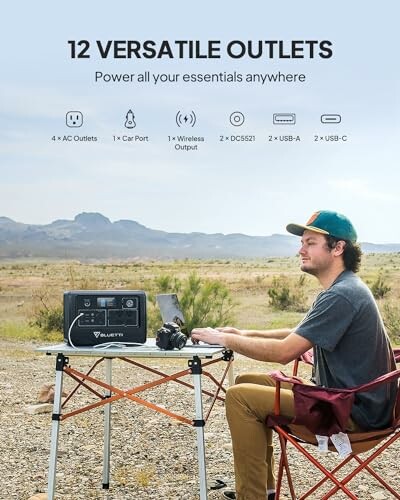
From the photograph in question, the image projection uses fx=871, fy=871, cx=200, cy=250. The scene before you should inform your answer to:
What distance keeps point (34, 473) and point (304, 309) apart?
1064 centimetres

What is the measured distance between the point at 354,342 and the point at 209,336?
484 millimetres

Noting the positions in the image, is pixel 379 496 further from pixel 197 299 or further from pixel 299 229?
pixel 197 299

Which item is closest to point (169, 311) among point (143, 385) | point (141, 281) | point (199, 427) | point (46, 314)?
point (143, 385)

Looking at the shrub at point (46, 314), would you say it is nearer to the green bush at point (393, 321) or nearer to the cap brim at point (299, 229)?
the green bush at point (393, 321)

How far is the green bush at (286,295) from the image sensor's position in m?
14.1

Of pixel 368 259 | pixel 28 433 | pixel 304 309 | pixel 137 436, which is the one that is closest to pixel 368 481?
pixel 137 436

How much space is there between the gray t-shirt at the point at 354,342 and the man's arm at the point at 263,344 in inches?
1.4

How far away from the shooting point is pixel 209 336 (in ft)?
9.53

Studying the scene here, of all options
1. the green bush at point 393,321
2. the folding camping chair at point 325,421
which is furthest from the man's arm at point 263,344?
the green bush at point 393,321

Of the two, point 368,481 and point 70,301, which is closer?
point 70,301

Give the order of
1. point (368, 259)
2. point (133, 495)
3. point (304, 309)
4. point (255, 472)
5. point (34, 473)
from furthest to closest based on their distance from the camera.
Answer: point (368, 259), point (304, 309), point (34, 473), point (133, 495), point (255, 472)

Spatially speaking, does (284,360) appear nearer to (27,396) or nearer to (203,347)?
(203,347)

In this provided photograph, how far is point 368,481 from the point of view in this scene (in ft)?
11.6

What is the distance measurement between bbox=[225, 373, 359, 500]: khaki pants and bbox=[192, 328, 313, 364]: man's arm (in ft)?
0.40
